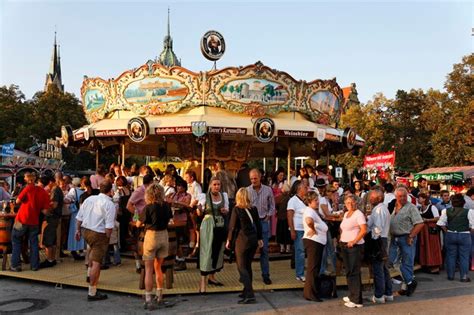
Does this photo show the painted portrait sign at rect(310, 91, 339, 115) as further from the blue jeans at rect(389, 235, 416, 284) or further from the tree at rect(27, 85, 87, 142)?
the tree at rect(27, 85, 87, 142)

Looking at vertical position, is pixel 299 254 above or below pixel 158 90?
below

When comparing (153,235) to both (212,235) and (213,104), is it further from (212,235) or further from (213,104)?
(213,104)

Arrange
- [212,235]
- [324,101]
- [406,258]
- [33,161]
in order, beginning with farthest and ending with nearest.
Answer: [33,161]
[324,101]
[406,258]
[212,235]

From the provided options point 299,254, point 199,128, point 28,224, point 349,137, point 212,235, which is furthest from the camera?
point 349,137

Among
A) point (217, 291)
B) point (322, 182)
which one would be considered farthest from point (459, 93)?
point (217, 291)

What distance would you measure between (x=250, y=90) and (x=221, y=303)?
7.75 meters

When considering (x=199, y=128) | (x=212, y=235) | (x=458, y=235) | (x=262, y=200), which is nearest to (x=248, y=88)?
(x=199, y=128)

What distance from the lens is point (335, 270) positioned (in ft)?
26.7

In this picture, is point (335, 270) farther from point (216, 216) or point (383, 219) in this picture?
point (216, 216)

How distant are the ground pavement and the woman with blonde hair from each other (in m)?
0.31

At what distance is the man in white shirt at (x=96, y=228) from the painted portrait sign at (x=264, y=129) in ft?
19.7

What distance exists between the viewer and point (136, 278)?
7.89m

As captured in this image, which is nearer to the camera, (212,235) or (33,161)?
(212,235)

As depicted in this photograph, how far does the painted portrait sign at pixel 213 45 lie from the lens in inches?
561
